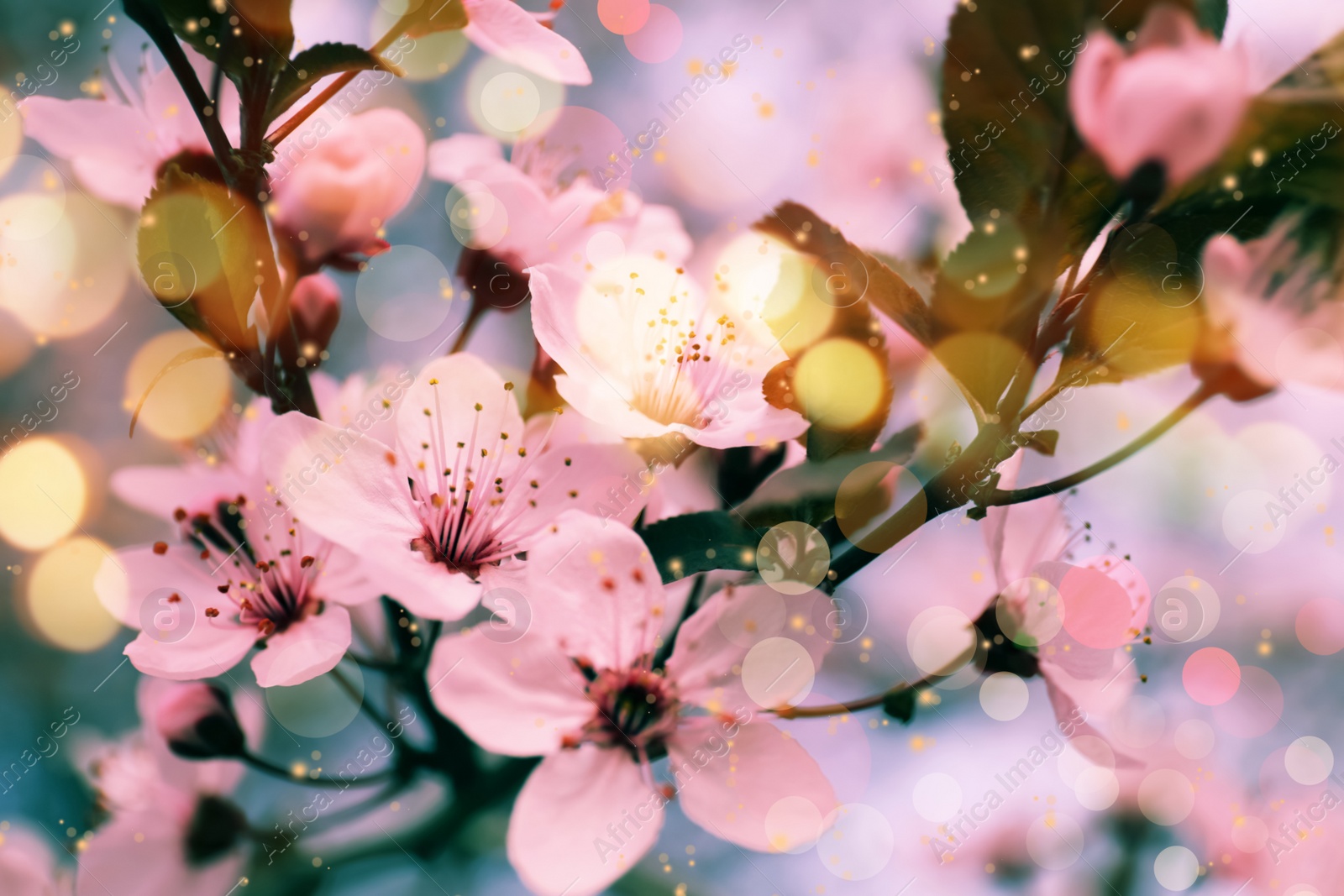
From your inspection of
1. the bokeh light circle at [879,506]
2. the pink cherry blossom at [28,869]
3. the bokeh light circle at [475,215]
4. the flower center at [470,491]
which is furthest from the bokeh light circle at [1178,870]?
the pink cherry blossom at [28,869]

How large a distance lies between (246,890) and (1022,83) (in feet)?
2.04

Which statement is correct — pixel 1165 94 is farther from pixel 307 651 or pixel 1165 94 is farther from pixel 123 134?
pixel 123 134

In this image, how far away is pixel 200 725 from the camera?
0.53m

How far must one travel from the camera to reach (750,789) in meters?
0.42

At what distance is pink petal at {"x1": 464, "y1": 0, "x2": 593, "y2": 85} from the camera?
1.50ft

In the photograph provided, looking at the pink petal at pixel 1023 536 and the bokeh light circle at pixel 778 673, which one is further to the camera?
the pink petal at pixel 1023 536

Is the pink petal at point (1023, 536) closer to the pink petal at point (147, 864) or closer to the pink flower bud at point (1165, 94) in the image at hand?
the pink flower bud at point (1165, 94)

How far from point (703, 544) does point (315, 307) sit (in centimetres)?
30

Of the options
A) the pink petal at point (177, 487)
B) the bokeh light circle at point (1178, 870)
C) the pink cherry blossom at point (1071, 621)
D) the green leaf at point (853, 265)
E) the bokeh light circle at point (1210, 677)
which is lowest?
the bokeh light circle at point (1178, 870)

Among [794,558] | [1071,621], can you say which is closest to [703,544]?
[794,558]

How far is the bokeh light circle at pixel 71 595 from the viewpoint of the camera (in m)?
0.55

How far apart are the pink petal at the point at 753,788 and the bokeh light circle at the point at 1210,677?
53cm

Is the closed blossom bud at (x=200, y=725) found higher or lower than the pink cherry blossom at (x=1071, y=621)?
higher

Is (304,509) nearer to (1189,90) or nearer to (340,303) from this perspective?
(340,303)
